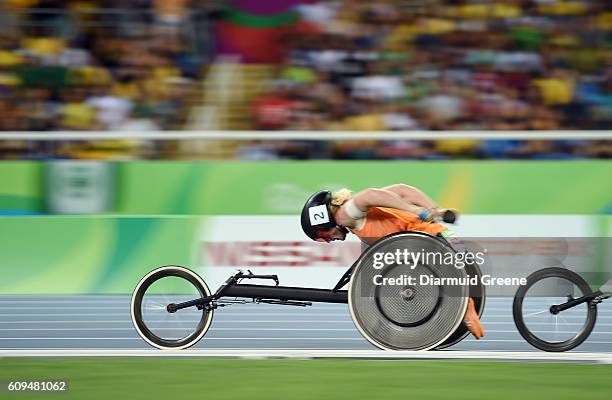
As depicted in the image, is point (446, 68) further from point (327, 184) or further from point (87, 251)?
point (87, 251)

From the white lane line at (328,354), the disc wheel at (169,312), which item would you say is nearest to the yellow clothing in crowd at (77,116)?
the white lane line at (328,354)

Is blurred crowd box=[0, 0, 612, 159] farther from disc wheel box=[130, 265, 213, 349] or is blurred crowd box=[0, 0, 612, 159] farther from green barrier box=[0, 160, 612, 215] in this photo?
disc wheel box=[130, 265, 213, 349]

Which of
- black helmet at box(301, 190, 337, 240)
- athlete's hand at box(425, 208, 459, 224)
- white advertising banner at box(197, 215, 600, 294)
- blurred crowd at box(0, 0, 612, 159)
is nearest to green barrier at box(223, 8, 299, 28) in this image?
blurred crowd at box(0, 0, 612, 159)

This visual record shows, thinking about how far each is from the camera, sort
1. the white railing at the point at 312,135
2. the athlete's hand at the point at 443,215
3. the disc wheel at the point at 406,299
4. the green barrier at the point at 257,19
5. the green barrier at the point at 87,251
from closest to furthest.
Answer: the athlete's hand at the point at 443,215 → the disc wheel at the point at 406,299 → the white railing at the point at 312,135 → the green barrier at the point at 87,251 → the green barrier at the point at 257,19

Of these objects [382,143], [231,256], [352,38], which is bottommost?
[231,256]

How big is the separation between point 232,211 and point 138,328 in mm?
3184

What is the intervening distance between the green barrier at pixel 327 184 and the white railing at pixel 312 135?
253mm

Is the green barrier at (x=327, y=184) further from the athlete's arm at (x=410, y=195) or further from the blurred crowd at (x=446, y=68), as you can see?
the athlete's arm at (x=410, y=195)

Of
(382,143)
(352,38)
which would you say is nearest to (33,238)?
(382,143)

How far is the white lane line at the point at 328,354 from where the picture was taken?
287 inches

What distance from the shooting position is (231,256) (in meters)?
10.2

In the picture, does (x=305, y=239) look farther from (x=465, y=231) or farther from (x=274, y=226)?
(x=465, y=231)

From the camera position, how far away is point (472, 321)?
7129 mm

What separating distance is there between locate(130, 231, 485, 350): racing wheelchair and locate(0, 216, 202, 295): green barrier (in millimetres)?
2848
